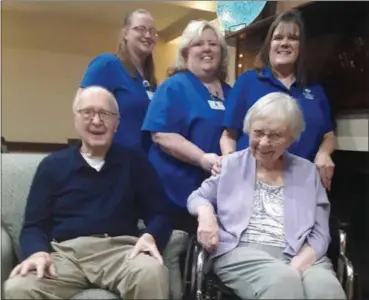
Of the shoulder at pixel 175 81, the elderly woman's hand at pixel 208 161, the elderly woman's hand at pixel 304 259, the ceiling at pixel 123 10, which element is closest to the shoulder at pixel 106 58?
the ceiling at pixel 123 10

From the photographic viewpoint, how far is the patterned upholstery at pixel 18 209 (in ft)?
6.09

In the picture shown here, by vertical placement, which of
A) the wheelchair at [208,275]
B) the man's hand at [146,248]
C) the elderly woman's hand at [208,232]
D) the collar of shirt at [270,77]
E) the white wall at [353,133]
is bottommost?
the wheelchair at [208,275]

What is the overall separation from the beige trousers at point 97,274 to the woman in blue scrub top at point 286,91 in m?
0.58

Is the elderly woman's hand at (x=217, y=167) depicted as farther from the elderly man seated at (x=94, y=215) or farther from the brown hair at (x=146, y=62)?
the brown hair at (x=146, y=62)

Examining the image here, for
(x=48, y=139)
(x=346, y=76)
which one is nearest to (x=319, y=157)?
(x=346, y=76)

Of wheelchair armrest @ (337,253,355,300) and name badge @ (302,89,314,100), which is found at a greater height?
name badge @ (302,89,314,100)

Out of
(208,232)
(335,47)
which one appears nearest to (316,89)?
(335,47)

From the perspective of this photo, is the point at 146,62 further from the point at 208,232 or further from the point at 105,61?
the point at 208,232

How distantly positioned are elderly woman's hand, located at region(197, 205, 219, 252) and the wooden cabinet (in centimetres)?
78

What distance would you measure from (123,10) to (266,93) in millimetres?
688

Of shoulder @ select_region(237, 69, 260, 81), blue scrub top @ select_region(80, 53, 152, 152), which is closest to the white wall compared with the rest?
shoulder @ select_region(237, 69, 260, 81)

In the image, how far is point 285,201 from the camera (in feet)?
6.02

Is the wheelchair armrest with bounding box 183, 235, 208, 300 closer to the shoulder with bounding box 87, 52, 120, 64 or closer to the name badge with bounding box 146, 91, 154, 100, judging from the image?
the name badge with bounding box 146, 91, 154, 100

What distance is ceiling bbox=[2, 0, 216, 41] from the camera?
220 cm
